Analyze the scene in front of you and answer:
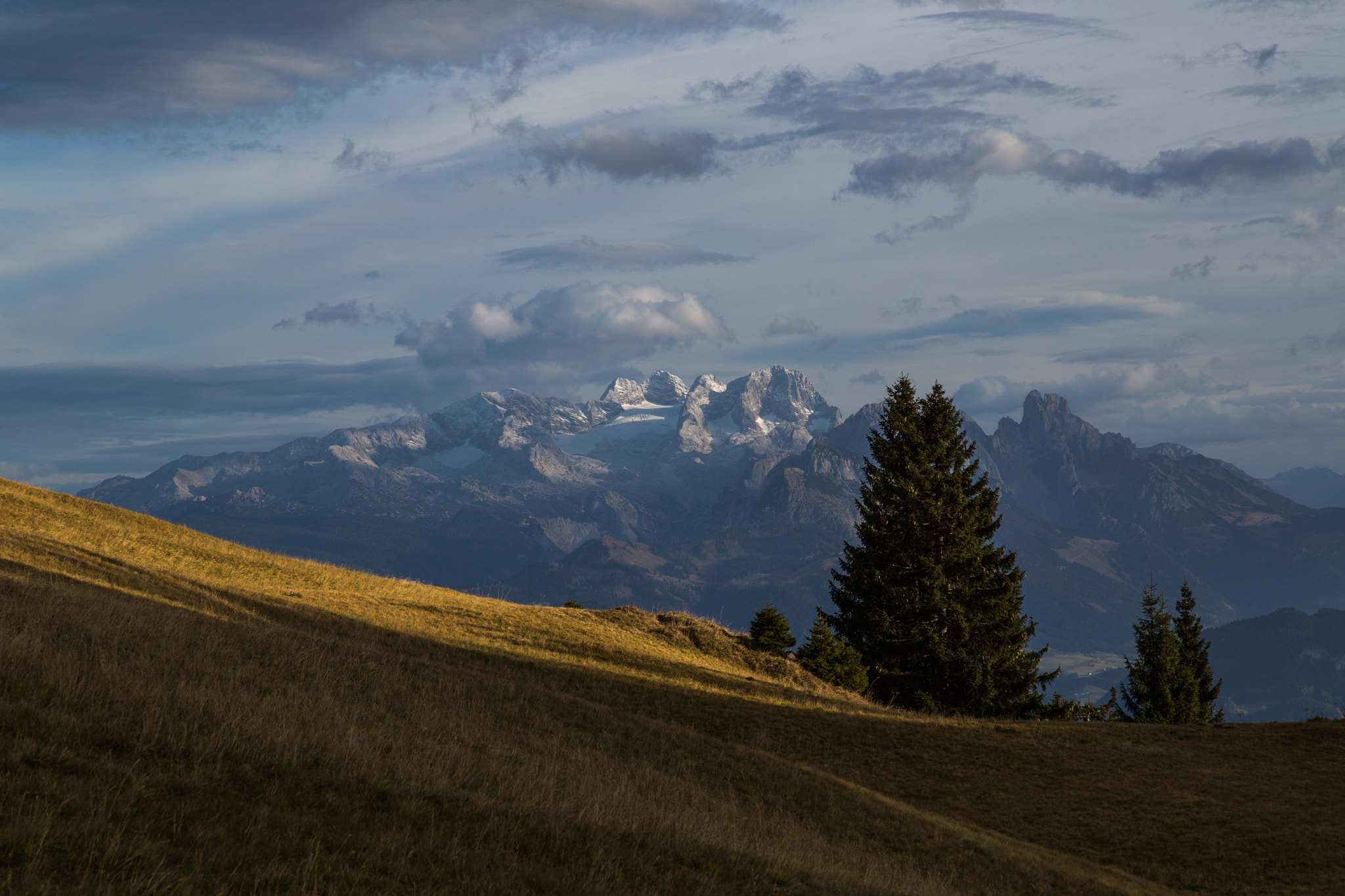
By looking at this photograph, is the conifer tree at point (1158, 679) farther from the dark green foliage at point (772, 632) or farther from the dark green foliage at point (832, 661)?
the dark green foliage at point (772, 632)

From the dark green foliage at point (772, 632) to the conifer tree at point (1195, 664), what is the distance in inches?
1097

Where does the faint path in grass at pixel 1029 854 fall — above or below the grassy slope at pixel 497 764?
below

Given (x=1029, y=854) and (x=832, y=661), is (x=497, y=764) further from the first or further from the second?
(x=832, y=661)

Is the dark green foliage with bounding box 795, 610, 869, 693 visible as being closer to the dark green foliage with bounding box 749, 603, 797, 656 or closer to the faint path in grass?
the dark green foliage with bounding box 749, 603, 797, 656

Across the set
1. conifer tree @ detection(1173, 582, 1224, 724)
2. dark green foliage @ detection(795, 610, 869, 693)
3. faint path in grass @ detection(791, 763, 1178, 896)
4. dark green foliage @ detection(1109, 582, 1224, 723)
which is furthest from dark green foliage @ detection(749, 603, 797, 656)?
conifer tree @ detection(1173, 582, 1224, 724)

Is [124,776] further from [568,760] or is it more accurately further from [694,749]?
[694,749]

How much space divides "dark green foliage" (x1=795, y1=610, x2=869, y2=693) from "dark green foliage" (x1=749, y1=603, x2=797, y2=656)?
3.69 feet

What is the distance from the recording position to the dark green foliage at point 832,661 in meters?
46.2

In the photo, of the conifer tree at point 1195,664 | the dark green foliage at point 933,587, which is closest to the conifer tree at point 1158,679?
the conifer tree at point 1195,664

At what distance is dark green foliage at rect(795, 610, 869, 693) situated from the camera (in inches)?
1820

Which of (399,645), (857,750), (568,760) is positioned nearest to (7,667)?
(568,760)

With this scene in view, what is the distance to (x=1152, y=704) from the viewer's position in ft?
187

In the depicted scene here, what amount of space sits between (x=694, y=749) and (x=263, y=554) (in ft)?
99.7

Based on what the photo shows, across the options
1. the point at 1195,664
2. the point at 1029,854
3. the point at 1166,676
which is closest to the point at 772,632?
the point at 1029,854
